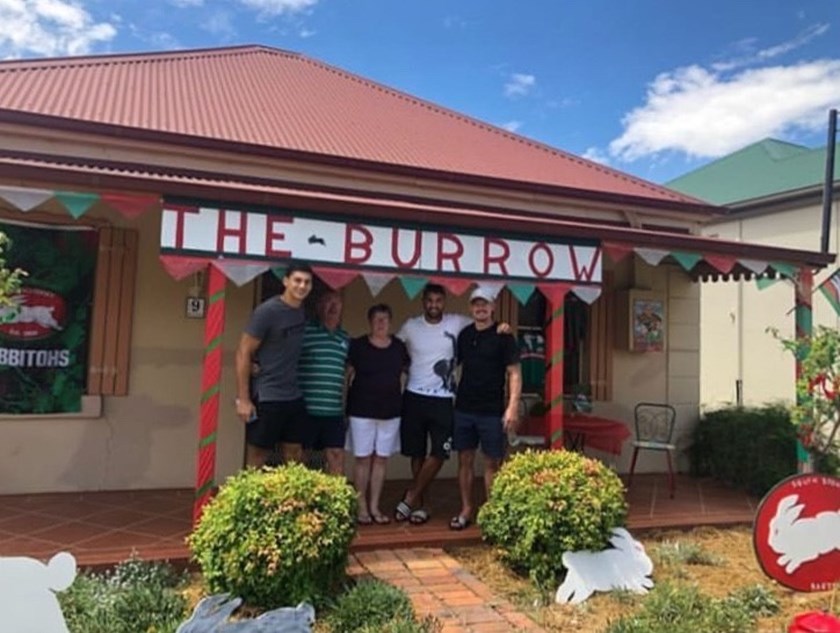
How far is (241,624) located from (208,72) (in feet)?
24.9

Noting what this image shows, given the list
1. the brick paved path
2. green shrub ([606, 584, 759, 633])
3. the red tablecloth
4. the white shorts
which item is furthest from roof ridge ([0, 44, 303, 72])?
green shrub ([606, 584, 759, 633])

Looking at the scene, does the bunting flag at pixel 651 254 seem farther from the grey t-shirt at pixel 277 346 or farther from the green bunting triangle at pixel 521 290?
the grey t-shirt at pixel 277 346

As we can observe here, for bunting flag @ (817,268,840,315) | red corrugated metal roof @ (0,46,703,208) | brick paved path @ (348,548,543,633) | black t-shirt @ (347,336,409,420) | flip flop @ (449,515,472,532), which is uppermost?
red corrugated metal roof @ (0,46,703,208)

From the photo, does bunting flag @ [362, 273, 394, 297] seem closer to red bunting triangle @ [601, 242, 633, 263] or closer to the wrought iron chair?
red bunting triangle @ [601, 242, 633, 263]

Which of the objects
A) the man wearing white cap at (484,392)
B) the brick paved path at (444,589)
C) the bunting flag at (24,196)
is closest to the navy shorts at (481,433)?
the man wearing white cap at (484,392)

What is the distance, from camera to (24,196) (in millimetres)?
A: 4094

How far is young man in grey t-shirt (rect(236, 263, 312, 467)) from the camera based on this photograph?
4.42 meters

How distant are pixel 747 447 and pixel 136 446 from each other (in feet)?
20.1

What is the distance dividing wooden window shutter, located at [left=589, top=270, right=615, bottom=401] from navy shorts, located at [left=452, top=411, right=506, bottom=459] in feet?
9.18

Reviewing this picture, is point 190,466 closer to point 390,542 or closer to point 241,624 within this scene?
point 390,542

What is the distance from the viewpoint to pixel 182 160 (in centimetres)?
633

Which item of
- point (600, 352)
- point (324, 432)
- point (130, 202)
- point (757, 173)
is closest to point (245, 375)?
point (324, 432)

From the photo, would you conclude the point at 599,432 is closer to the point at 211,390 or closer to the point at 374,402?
the point at 374,402

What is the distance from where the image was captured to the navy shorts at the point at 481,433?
5.00 m
